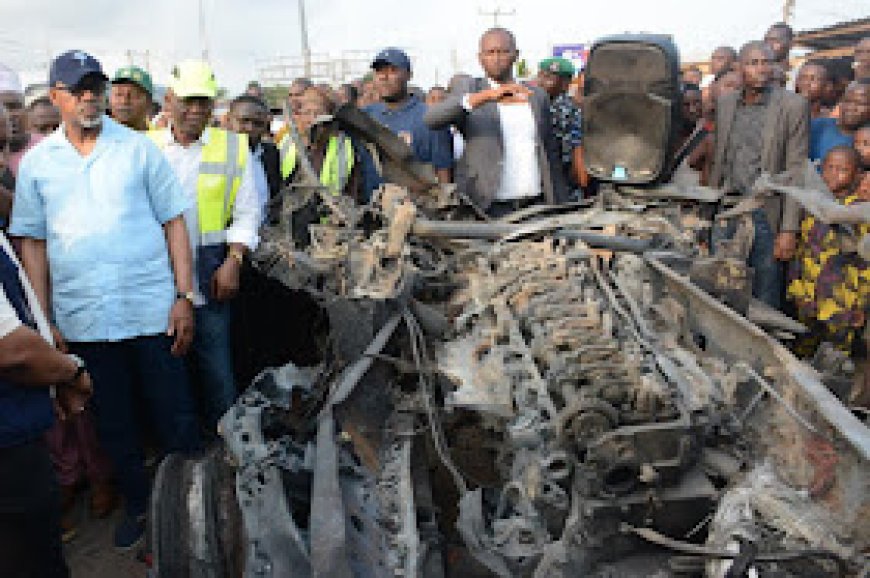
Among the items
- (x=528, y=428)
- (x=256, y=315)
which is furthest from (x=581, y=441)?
(x=256, y=315)

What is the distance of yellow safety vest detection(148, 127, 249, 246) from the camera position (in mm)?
3744

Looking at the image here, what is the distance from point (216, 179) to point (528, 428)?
8.23ft

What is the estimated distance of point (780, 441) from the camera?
195 centimetres

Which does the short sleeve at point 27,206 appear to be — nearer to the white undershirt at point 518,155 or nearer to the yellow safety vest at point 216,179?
the yellow safety vest at point 216,179

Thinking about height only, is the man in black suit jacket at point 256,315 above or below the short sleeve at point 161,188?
below

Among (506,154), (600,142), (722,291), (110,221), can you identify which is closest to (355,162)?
(506,154)

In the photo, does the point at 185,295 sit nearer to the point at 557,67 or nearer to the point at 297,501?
the point at 297,501

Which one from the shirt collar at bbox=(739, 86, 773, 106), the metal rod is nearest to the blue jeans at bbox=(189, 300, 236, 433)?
the metal rod

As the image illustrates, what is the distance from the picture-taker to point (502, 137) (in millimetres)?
4531

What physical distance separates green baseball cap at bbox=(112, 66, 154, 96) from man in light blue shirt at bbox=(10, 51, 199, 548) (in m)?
0.63

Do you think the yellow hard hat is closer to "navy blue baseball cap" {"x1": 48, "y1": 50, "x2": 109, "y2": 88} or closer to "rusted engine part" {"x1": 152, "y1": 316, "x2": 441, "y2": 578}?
"navy blue baseball cap" {"x1": 48, "y1": 50, "x2": 109, "y2": 88}

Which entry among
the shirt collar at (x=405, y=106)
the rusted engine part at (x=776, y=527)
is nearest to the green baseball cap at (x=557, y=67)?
the shirt collar at (x=405, y=106)

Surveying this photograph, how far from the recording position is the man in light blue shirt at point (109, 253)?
120 inches

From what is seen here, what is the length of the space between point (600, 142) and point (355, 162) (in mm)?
1674
